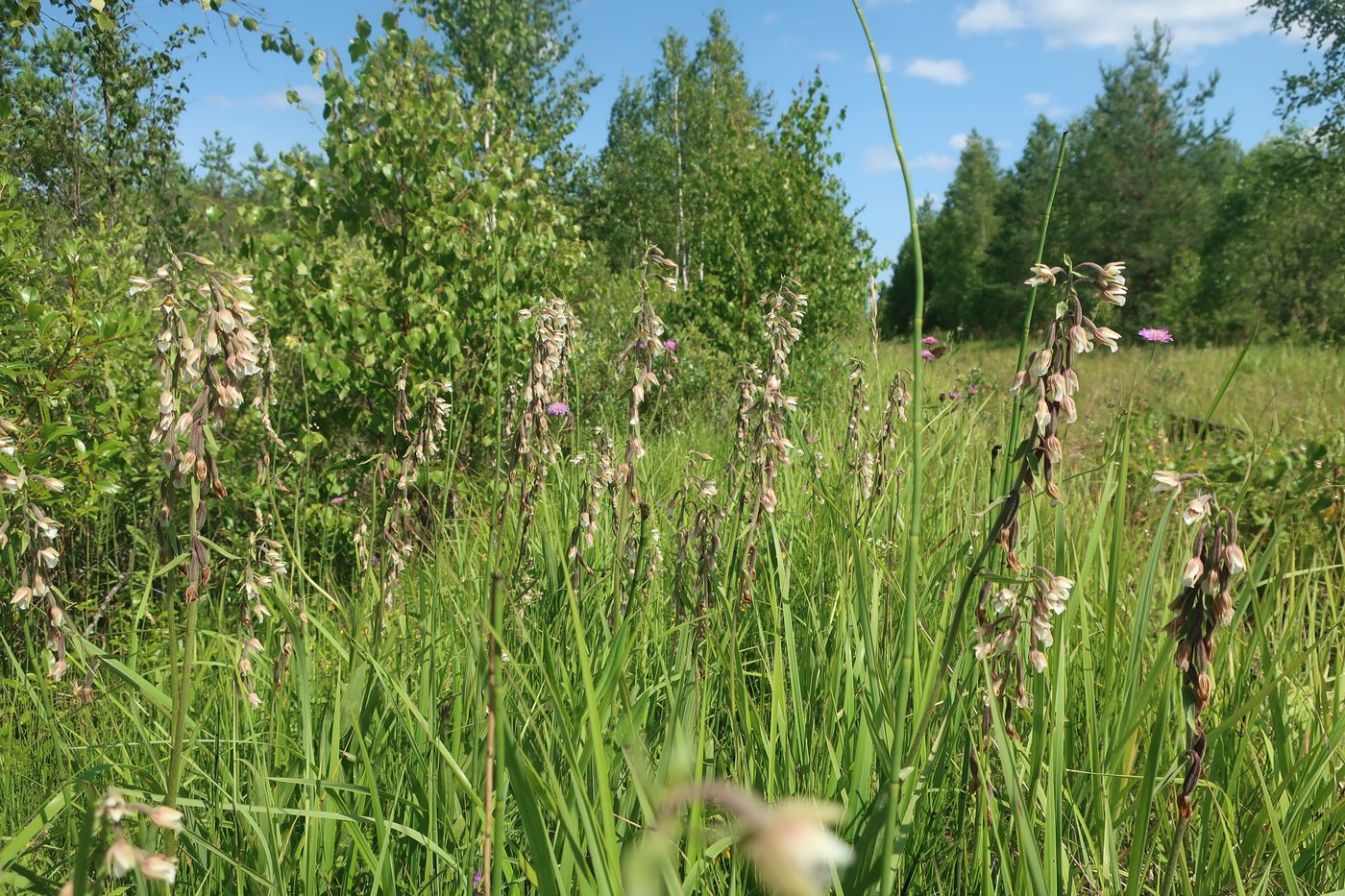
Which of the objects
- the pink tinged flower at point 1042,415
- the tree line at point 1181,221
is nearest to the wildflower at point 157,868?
the pink tinged flower at point 1042,415

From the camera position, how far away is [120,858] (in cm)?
74

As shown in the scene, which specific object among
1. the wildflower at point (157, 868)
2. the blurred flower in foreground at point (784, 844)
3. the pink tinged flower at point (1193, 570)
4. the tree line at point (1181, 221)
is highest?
the tree line at point (1181, 221)

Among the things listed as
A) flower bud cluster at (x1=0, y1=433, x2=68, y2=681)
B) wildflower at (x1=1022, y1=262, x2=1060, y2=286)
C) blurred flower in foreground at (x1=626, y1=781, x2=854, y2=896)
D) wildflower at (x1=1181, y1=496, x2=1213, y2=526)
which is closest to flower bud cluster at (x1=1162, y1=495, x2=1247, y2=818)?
wildflower at (x1=1181, y1=496, x2=1213, y2=526)

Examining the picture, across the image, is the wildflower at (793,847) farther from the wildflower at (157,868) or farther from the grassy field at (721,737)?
the wildflower at (157,868)

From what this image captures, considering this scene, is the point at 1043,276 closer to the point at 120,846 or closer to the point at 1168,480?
the point at 1168,480

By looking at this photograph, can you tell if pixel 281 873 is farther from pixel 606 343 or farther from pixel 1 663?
pixel 606 343

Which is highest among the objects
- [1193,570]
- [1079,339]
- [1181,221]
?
[1181,221]

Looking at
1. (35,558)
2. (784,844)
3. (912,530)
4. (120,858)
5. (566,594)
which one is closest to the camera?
(784,844)

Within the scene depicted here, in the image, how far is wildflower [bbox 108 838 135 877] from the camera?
735mm

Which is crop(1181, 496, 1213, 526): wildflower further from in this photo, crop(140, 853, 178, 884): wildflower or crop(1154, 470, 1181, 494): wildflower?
crop(140, 853, 178, 884): wildflower

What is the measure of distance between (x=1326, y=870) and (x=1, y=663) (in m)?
4.96

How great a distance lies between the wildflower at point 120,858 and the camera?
73cm

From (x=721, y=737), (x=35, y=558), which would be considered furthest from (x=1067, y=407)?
(x=35, y=558)

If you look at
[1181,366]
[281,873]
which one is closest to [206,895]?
[281,873]
